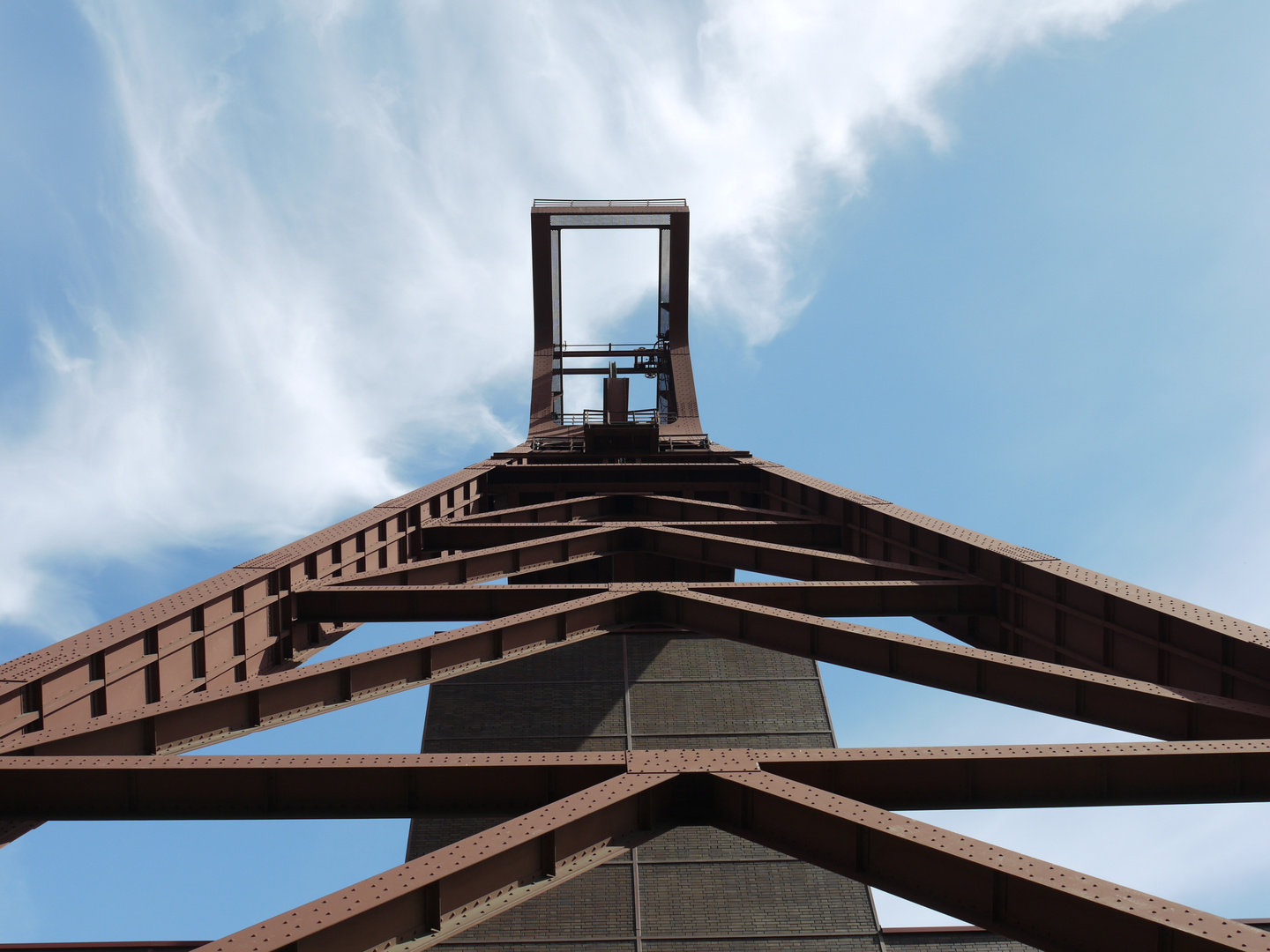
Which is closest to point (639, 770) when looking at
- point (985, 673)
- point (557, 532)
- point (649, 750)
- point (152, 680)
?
point (649, 750)

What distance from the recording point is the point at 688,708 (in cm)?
1647

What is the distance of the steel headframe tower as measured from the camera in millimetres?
4027

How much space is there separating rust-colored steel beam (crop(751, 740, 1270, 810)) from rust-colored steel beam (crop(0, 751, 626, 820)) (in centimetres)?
134

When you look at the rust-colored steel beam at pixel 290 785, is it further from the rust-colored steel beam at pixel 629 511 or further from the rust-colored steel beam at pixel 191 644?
the rust-colored steel beam at pixel 629 511

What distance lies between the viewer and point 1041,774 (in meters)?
4.96

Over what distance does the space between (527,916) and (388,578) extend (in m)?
7.66

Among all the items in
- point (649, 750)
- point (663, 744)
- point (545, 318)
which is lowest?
point (663, 744)

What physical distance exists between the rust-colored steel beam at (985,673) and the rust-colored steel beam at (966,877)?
7.29 ft

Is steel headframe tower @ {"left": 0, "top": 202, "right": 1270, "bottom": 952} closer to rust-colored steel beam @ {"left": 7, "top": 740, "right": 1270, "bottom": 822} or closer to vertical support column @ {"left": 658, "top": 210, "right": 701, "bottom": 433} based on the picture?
rust-colored steel beam @ {"left": 7, "top": 740, "right": 1270, "bottom": 822}

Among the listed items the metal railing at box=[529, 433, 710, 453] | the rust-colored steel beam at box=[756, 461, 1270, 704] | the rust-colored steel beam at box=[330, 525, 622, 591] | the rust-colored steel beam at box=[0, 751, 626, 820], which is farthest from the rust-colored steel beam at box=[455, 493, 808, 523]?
the rust-colored steel beam at box=[0, 751, 626, 820]

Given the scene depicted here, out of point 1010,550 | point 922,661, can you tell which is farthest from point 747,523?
point 922,661

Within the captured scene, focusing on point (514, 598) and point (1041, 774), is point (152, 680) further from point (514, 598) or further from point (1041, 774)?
point (1041, 774)

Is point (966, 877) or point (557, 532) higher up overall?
point (557, 532)

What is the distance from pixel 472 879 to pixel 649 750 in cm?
244
